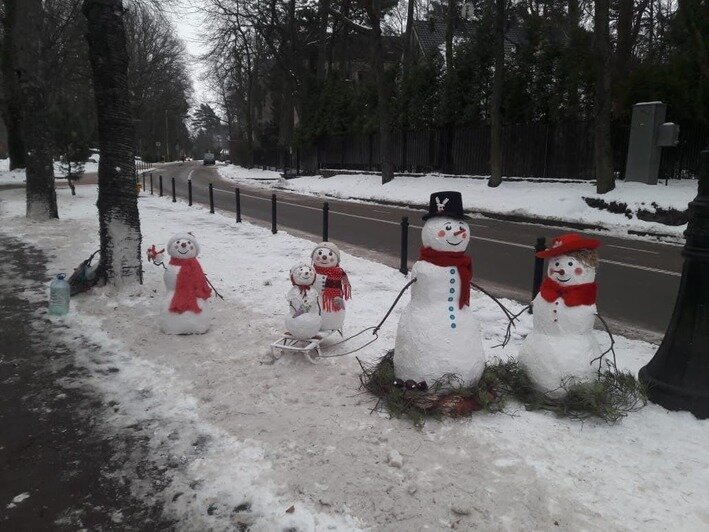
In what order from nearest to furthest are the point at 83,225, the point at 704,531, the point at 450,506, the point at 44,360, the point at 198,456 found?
the point at 704,531 < the point at 450,506 < the point at 198,456 < the point at 44,360 < the point at 83,225

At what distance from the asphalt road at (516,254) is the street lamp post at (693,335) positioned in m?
2.50

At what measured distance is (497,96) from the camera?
2028 centimetres

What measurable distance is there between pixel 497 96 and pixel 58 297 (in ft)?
57.8

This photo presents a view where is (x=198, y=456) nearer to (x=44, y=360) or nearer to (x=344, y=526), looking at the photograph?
(x=344, y=526)

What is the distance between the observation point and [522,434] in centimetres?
379

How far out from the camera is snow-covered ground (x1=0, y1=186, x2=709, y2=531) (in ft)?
9.87

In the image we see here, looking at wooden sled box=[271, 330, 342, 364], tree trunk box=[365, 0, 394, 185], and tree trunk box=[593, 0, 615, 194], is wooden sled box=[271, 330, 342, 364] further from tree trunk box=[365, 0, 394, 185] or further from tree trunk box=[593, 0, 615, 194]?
tree trunk box=[365, 0, 394, 185]

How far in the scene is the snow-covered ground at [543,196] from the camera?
14820 mm

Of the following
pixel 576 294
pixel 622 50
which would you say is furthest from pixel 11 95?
pixel 576 294

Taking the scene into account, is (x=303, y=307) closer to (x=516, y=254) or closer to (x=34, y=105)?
(x=516, y=254)

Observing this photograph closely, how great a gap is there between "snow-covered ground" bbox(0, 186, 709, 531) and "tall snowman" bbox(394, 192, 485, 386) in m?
0.41

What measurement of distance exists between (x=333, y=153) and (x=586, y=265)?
32.4m

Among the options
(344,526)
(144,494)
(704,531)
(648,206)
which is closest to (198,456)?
(144,494)

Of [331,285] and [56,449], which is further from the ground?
[331,285]
